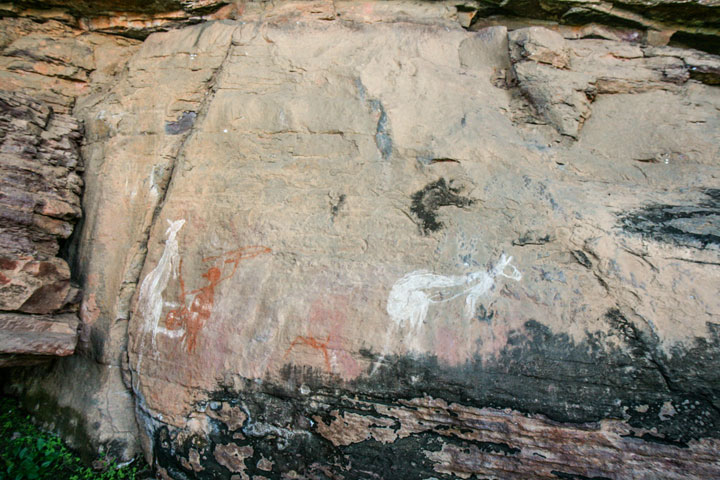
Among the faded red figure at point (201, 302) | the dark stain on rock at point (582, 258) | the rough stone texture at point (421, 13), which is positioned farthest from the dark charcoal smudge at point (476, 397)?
the rough stone texture at point (421, 13)

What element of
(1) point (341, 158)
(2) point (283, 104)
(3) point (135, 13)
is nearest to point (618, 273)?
(1) point (341, 158)

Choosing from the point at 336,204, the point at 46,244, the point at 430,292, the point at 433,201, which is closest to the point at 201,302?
the point at 336,204

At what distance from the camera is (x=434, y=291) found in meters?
2.42

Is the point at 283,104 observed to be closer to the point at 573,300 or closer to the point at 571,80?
the point at 571,80

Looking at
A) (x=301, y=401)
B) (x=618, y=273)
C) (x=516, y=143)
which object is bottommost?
(x=301, y=401)

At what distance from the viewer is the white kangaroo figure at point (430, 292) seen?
7.82 ft

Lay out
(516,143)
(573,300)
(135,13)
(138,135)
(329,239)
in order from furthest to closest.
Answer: (135,13)
(138,135)
(516,143)
(329,239)
(573,300)

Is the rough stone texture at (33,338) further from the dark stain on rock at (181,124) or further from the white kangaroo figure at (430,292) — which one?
the white kangaroo figure at (430,292)

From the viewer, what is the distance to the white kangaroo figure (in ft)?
7.82

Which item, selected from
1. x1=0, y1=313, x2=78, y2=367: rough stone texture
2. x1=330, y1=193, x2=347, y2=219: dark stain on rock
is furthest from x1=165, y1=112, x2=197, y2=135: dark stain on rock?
x1=0, y1=313, x2=78, y2=367: rough stone texture

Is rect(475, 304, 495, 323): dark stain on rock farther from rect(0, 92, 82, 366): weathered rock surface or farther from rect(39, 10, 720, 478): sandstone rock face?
rect(0, 92, 82, 366): weathered rock surface

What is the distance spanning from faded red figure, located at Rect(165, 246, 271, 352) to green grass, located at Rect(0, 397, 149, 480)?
956mm

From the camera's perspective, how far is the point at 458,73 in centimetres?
318

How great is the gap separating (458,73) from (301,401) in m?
2.39
